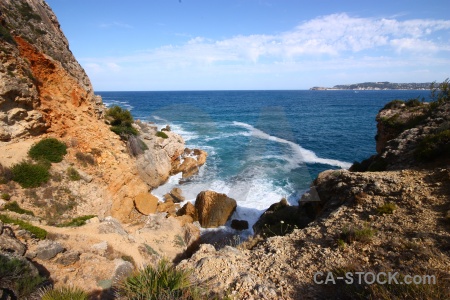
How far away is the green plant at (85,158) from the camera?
1642cm

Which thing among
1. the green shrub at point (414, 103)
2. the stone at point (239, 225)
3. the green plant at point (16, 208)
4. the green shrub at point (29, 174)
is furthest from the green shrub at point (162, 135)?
the green shrub at point (414, 103)

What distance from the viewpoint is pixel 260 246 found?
805 centimetres

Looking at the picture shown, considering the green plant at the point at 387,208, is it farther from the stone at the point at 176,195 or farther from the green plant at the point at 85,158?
the green plant at the point at 85,158

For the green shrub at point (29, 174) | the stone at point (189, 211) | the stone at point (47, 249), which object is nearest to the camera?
the stone at point (47, 249)

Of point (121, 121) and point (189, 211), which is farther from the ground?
point (121, 121)

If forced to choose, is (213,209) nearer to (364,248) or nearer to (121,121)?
(121,121)

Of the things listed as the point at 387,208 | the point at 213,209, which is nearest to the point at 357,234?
the point at 387,208

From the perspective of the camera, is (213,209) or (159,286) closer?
(159,286)

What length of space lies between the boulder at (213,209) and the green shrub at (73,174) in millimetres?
8427

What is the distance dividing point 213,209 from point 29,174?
11.6 metres

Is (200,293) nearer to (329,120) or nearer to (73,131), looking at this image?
(73,131)

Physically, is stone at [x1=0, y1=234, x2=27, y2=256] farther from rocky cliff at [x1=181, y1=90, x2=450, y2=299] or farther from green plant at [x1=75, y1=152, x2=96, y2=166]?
green plant at [x1=75, y1=152, x2=96, y2=166]

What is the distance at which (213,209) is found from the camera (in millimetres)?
18203

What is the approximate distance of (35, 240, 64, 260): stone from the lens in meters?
9.32
